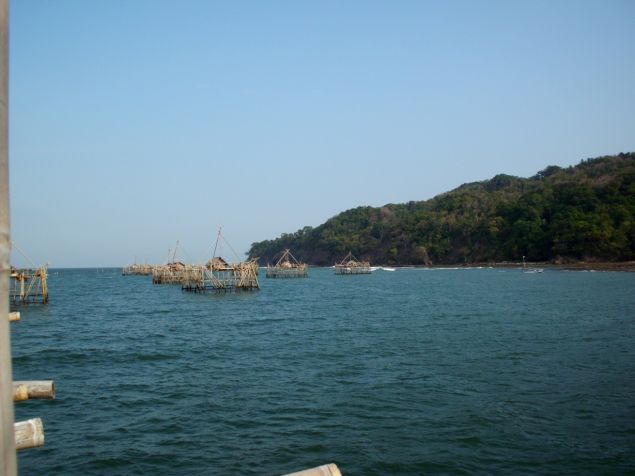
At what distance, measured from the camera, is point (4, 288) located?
2.22 meters

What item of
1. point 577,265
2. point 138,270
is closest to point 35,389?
point 577,265

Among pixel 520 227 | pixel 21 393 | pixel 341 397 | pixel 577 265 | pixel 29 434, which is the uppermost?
pixel 520 227

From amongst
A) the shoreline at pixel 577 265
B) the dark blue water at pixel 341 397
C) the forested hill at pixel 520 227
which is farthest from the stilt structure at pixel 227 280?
the forested hill at pixel 520 227

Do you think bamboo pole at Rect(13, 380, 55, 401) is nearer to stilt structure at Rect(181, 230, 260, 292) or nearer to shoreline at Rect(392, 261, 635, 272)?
stilt structure at Rect(181, 230, 260, 292)

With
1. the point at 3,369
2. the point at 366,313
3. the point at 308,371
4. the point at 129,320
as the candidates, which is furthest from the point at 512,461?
the point at 129,320

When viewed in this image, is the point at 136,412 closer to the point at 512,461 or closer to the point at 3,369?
the point at 512,461

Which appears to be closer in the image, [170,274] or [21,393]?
[21,393]

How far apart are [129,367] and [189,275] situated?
4668 cm

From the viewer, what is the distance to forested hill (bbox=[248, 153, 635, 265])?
98.5m

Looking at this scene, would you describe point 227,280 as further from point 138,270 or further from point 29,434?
point 138,270

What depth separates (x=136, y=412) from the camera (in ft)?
43.0

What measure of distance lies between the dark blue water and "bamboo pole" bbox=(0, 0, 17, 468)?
794 centimetres

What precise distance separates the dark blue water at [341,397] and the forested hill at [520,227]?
79.3m

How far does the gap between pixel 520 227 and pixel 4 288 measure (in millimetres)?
124330
